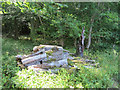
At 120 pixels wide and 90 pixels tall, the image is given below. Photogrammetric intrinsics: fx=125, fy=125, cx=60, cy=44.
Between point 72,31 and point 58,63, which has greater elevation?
point 72,31

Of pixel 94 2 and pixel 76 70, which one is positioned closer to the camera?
pixel 76 70

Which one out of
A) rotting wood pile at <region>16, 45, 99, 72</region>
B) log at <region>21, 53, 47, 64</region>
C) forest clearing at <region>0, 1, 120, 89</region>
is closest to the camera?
rotting wood pile at <region>16, 45, 99, 72</region>

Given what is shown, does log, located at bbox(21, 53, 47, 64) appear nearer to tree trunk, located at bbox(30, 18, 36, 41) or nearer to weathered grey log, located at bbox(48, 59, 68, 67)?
weathered grey log, located at bbox(48, 59, 68, 67)

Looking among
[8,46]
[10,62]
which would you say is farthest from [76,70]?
[8,46]

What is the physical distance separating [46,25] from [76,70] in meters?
3.41

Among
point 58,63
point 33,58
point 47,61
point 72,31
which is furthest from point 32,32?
point 58,63

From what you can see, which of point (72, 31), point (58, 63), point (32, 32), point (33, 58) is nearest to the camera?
point (58, 63)

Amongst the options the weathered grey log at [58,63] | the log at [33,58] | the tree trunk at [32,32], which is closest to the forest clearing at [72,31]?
the tree trunk at [32,32]

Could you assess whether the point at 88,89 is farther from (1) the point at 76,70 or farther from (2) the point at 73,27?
(2) the point at 73,27

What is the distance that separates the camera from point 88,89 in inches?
91.7

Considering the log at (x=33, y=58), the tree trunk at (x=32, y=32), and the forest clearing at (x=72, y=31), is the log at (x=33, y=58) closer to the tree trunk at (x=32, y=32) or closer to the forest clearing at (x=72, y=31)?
the forest clearing at (x=72, y=31)

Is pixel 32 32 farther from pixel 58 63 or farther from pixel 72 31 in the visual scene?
pixel 58 63

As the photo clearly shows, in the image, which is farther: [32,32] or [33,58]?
[32,32]

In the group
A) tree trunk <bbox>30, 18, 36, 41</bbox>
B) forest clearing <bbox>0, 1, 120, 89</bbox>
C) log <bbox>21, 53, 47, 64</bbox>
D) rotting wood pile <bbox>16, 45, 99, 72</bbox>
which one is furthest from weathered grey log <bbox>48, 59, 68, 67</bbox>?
tree trunk <bbox>30, 18, 36, 41</bbox>
